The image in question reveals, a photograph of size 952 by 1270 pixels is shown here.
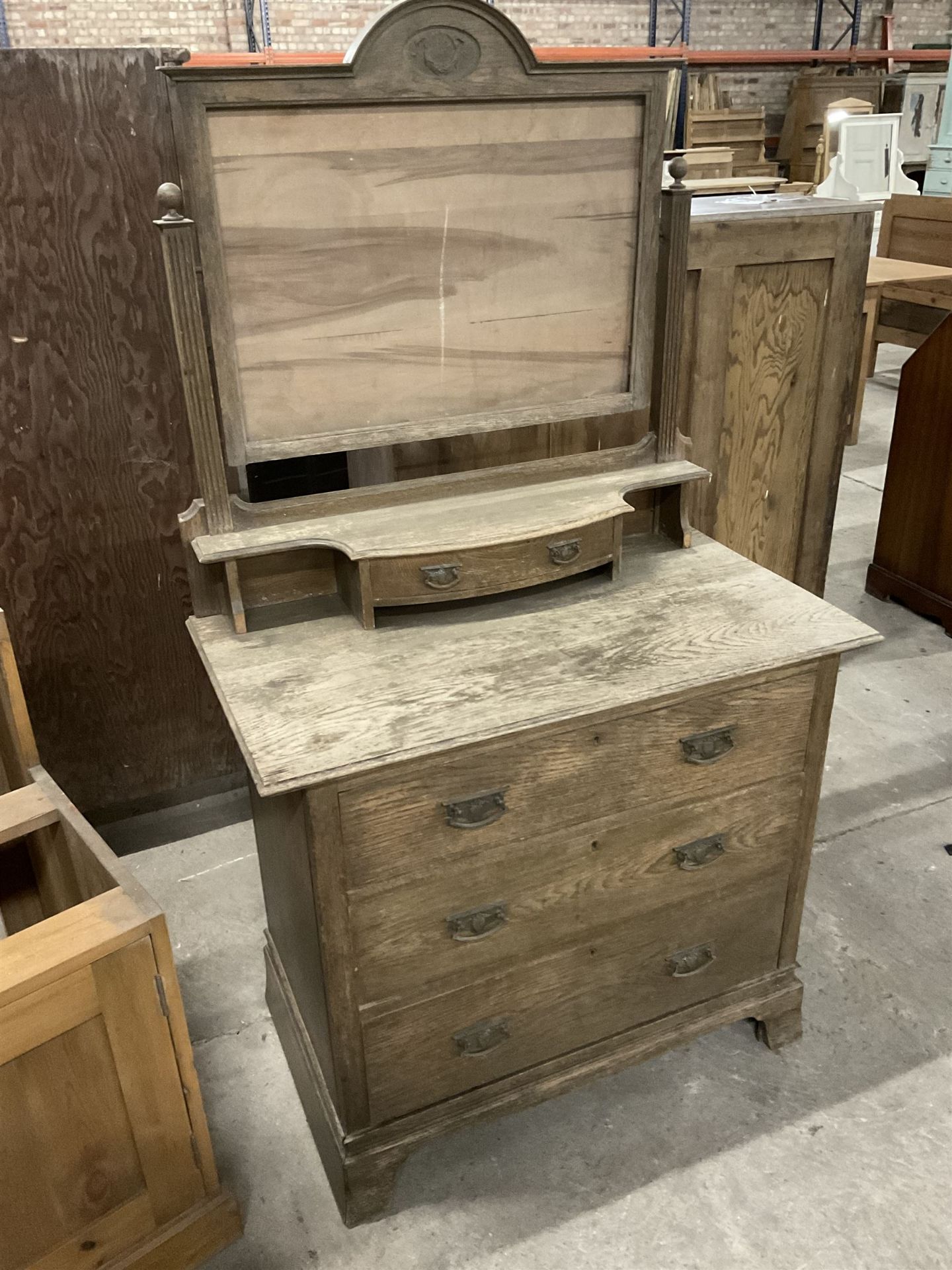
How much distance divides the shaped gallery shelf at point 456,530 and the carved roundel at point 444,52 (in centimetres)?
65

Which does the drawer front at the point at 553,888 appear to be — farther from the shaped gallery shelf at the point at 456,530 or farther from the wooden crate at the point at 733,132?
the wooden crate at the point at 733,132

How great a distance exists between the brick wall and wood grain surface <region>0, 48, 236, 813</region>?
22.6ft

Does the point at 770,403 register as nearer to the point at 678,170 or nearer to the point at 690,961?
the point at 678,170

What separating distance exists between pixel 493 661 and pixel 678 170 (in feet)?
2.99

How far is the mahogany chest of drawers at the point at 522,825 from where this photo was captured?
146 centimetres

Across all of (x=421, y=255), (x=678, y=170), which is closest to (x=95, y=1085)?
(x=421, y=255)

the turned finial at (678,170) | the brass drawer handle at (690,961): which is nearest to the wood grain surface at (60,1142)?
the brass drawer handle at (690,961)

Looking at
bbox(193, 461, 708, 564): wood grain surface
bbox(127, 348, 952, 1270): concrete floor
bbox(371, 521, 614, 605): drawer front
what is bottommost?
bbox(127, 348, 952, 1270): concrete floor

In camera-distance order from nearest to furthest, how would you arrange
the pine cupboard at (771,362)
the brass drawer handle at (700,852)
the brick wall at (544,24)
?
the brass drawer handle at (700,852) → the pine cupboard at (771,362) → the brick wall at (544,24)

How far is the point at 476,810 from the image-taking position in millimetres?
1509

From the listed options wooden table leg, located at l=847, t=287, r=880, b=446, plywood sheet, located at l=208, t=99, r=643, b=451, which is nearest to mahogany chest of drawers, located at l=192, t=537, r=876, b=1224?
plywood sheet, located at l=208, t=99, r=643, b=451

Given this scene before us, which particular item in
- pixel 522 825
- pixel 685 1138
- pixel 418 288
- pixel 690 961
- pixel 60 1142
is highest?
pixel 418 288

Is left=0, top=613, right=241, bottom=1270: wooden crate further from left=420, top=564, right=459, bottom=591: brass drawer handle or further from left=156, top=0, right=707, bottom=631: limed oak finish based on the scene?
left=420, top=564, right=459, bottom=591: brass drawer handle

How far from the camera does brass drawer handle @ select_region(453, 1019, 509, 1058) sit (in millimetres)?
1685
